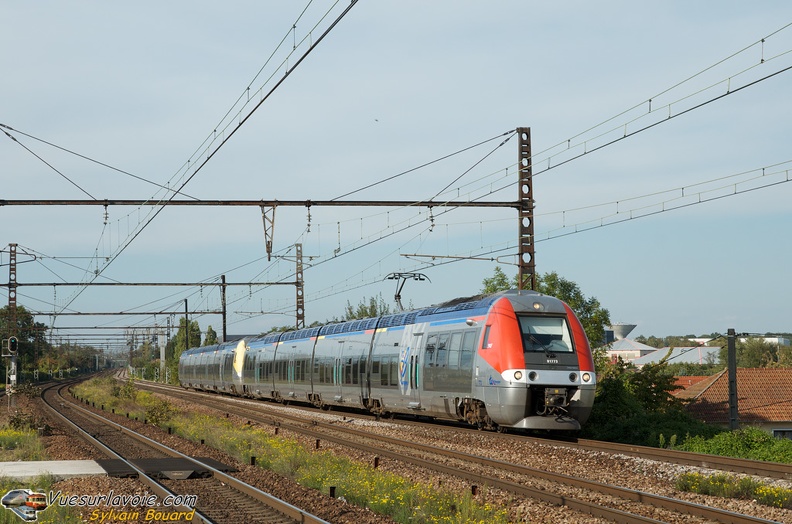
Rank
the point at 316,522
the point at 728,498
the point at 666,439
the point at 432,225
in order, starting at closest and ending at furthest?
the point at 316,522 < the point at 728,498 < the point at 666,439 < the point at 432,225

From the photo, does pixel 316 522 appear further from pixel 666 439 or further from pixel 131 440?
pixel 131 440

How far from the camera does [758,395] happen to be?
48125 mm

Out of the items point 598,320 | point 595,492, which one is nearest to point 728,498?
point 595,492

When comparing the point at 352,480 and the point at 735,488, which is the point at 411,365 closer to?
the point at 352,480

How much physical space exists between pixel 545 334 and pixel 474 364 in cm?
202

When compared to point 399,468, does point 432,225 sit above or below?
above

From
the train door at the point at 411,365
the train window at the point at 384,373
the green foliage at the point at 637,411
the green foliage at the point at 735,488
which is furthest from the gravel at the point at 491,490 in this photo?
the train window at the point at 384,373

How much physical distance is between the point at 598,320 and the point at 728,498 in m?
30.3

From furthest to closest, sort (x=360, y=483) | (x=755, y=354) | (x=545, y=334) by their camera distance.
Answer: (x=755, y=354) < (x=545, y=334) < (x=360, y=483)

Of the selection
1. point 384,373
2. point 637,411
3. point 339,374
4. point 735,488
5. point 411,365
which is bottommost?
point 735,488

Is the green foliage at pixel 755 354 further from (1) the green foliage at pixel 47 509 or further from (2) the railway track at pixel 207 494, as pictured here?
(1) the green foliage at pixel 47 509

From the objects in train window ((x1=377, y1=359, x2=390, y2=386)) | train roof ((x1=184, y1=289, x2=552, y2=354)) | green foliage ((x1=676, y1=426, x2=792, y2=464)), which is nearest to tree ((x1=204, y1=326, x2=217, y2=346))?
train roof ((x1=184, y1=289, x2=552, y2=354))

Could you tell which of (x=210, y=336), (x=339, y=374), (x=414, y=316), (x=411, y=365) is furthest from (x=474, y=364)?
(x=210, y=336)

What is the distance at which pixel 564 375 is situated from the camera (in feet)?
67.3
